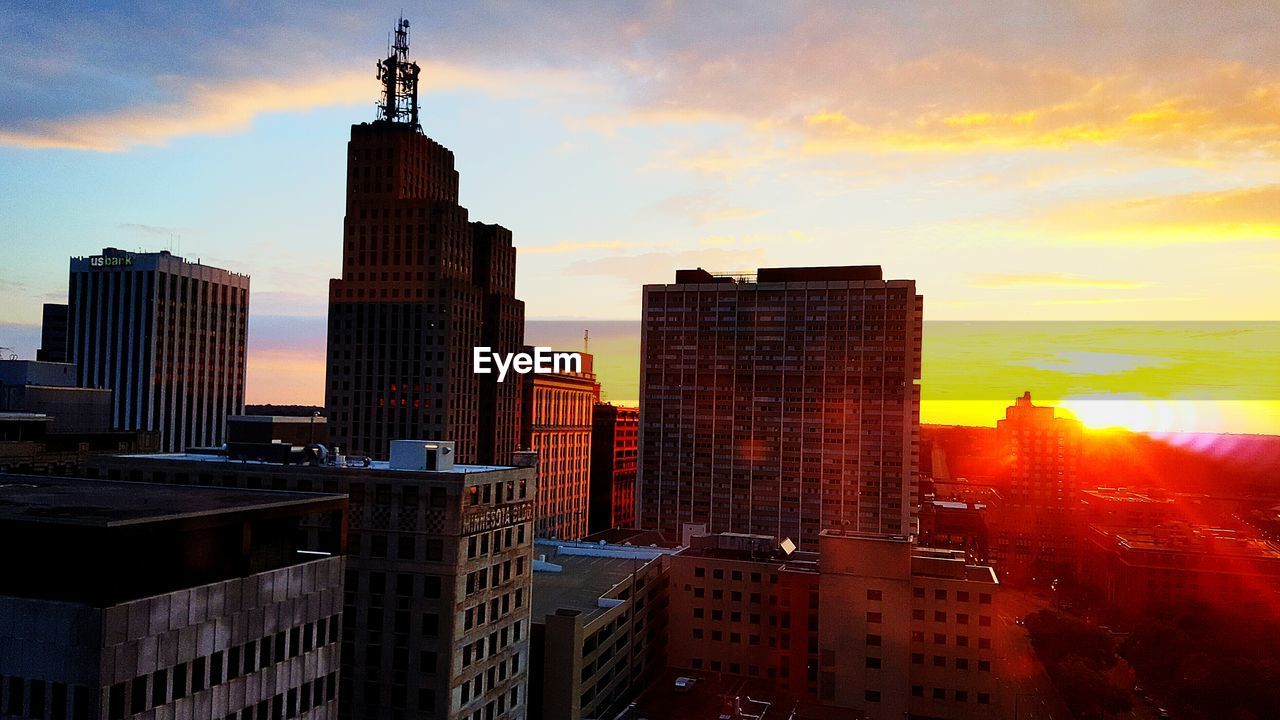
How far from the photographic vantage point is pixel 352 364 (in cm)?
17688

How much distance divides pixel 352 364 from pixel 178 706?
14128 centimetres

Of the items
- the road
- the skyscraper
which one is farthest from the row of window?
the skyscraper

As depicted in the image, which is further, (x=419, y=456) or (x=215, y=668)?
(x=419, y=456)

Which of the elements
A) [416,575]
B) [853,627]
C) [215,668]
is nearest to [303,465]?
[416,575]

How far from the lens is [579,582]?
115312mm

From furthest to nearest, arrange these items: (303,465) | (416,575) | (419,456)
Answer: (303,465) < (419,456) < (416,575)

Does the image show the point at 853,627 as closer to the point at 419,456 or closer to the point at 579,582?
the point at 579,582

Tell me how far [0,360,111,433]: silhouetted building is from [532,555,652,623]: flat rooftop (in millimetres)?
89342

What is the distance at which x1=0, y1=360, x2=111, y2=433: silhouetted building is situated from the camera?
148000 mm

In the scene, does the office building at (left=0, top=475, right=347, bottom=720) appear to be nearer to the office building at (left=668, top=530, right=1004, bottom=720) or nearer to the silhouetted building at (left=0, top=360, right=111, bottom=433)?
the office building at (left=668, top=530, right=1004, bottom=720)

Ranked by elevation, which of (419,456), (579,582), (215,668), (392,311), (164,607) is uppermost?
(392,311)

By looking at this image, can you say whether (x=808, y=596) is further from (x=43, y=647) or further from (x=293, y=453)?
(x=43, y=647)

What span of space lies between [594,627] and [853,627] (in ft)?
125

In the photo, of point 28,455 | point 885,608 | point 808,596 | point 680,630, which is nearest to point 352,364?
point 28,455
